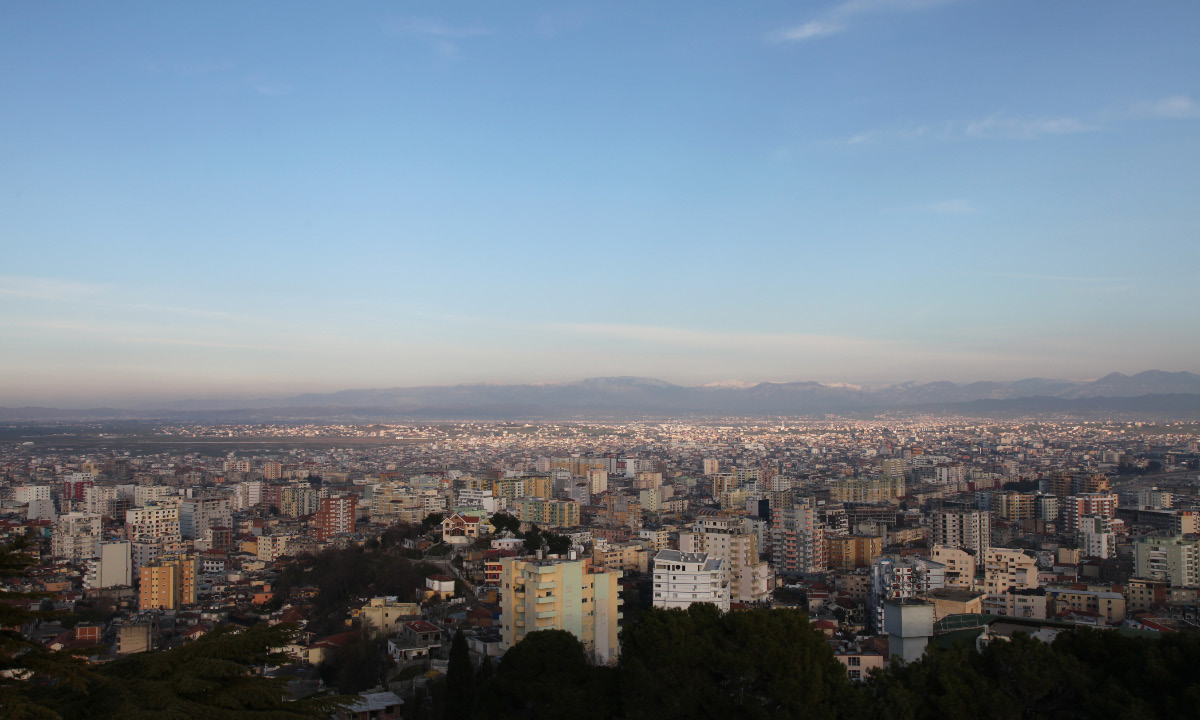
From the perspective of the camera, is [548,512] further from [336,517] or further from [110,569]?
[110,569]

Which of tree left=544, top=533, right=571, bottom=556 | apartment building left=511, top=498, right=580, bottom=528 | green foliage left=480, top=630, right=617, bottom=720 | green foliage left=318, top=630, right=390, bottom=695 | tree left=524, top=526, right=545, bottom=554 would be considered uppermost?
green foliage left=480, top=630, right=617, bottom=720

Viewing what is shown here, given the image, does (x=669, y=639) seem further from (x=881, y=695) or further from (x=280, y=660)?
(x=280, y=660)

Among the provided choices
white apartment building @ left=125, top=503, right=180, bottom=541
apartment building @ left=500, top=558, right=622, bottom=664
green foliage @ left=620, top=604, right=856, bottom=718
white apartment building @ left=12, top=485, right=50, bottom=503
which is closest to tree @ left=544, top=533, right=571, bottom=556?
apartment building @ left=500, top=558, right=622, bottom=664

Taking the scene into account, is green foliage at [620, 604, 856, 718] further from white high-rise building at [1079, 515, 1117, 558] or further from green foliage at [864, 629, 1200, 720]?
white high-rise building at [1079, 515, 1117, 558]

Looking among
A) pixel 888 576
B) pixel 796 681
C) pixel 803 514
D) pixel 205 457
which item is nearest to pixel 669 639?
pixel 796 681

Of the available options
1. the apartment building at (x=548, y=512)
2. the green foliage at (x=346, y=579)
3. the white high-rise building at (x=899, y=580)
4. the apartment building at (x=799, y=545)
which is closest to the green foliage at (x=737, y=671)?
the green foliage at (x=346, y=579)

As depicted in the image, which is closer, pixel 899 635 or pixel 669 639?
pixel 669 639
